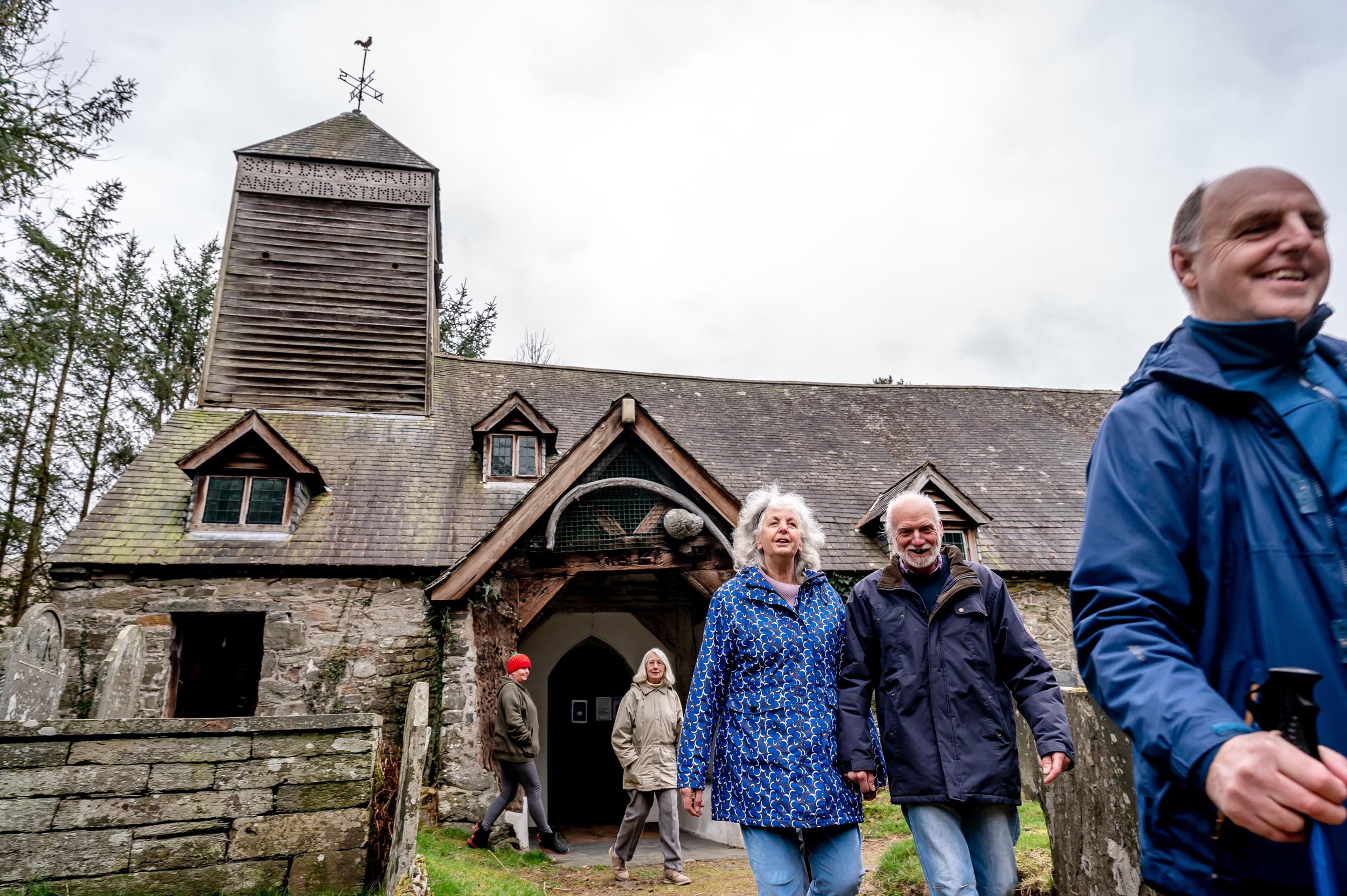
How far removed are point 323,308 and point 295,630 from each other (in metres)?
6.62

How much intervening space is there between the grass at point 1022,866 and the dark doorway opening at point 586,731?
7.57 m

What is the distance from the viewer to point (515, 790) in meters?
7.96

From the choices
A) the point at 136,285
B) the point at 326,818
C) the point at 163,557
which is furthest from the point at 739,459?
the point at 136,285

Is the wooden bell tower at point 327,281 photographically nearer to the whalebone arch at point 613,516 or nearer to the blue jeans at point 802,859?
the whalebone arch at point 613,516

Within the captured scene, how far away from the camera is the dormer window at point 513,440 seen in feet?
39.9

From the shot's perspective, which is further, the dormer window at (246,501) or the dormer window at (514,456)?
the dormer window at (514,456)

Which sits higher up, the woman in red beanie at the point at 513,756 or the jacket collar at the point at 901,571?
the jacket collar at the point at 901,571

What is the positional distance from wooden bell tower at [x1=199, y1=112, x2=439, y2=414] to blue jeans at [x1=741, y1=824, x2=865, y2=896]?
11916 millimetres

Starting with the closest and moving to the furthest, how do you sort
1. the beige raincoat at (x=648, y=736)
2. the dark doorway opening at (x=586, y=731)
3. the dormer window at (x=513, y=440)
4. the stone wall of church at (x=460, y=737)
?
the beige raincoat at (x=648, y=736) → the stone wall of church at (x=460, y=737) → the dormer window at (x=513, y=440) → the dark doorway opening at (x=586, y=731)

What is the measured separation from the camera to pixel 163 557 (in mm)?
9828

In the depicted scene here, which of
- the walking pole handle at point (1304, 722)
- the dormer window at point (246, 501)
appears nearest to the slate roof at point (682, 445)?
the dormer window at point (246, 501)

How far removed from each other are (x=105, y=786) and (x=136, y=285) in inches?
709

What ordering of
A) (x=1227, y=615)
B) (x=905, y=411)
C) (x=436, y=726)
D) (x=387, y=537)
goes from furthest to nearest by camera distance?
(x=905, y=411)
(x=387, y=537)
(x=436, y=726)
(x=1227, y=615)

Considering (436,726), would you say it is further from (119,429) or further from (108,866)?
(119,429)
